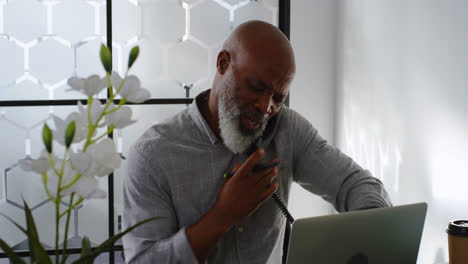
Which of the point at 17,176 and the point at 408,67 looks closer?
the point at 408,67

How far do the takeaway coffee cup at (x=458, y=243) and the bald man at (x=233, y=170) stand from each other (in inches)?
8.6

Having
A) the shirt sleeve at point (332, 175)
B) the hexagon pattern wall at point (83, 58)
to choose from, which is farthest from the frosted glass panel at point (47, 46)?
the shirt sleeve at point (332, 175)

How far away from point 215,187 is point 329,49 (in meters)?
1.34

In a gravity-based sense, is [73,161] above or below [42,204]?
above

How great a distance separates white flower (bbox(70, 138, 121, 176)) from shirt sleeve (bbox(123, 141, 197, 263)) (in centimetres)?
59

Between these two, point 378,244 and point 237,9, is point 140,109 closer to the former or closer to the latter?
point 237,9

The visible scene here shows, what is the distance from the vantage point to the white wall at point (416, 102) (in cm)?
148

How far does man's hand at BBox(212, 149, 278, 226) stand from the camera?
1194mm

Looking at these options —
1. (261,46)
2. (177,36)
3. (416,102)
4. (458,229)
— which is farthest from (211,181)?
(177,36)

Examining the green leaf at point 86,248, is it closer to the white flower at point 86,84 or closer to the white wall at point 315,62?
the white flower at point 86,84

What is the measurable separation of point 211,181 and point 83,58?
120 centimetres

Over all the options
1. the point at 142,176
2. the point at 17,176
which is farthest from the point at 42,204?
the point at 142,176

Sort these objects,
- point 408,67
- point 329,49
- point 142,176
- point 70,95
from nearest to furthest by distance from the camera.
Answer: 1. point 142,176
2. point 408,67
3. point 70,95
4. point 329,49

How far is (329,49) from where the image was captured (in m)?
2.52
